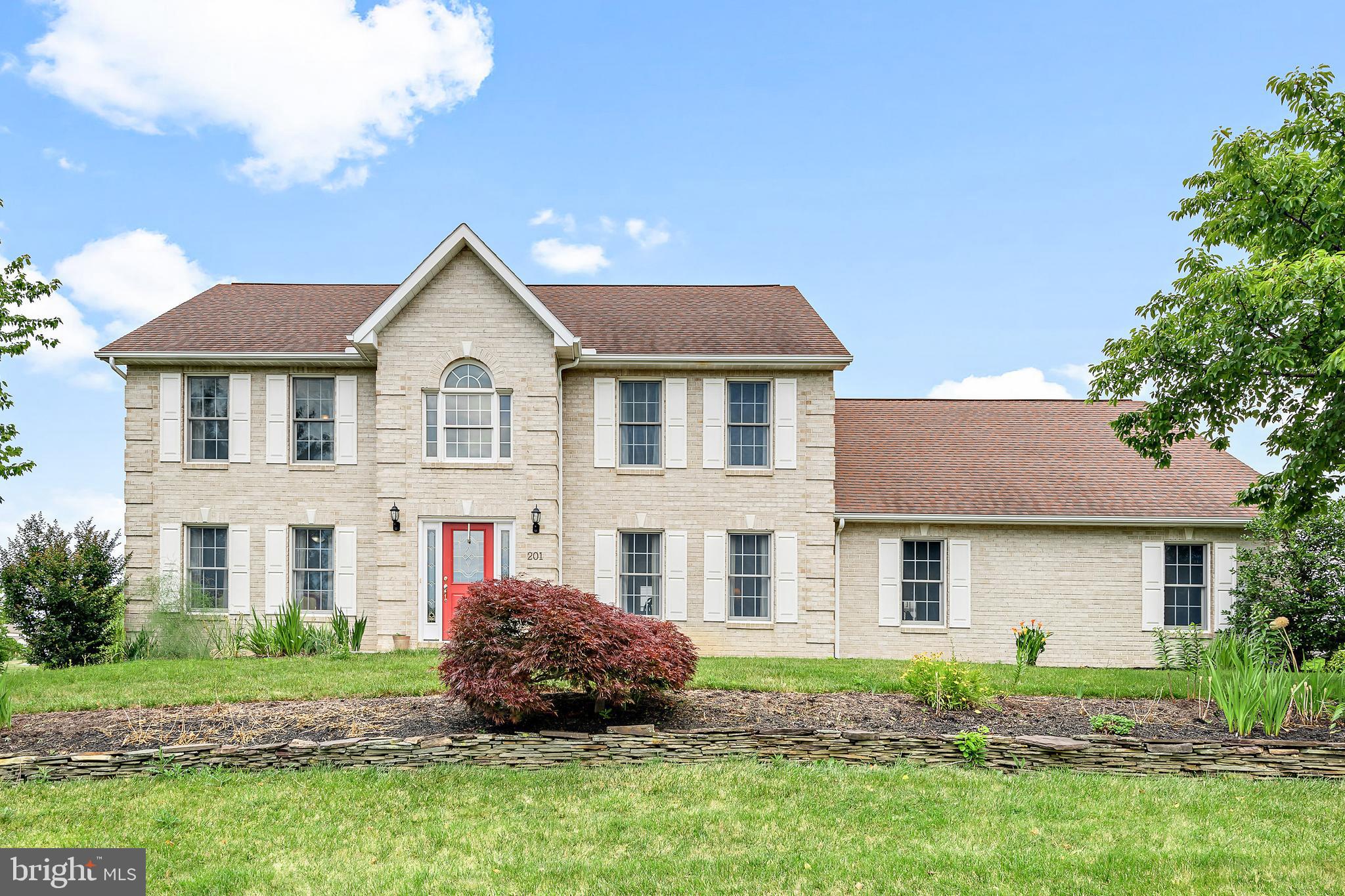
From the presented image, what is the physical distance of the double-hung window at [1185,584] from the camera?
54.3ft

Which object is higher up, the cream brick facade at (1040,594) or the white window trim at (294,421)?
the white window trim at (294,421)

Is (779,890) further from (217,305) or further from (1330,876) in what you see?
(217,305)

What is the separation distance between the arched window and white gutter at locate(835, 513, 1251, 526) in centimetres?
650

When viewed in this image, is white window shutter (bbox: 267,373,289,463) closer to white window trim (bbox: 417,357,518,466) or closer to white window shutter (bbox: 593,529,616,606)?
white window trim (bbox: 417,357,518,466)

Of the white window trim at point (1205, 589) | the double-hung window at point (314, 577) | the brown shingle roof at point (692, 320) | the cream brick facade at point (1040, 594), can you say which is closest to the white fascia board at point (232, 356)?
the double-hung window at point (314, 577)

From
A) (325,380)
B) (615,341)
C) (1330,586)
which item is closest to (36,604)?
(325,380)

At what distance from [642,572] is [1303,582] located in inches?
454

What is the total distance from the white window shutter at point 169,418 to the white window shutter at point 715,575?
10.2m

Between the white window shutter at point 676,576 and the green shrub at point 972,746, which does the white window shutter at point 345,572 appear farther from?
the green shrub at point 972,746

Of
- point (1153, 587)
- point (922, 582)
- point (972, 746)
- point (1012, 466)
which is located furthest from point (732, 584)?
point (972, 746)

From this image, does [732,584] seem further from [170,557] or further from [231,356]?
[170,557]

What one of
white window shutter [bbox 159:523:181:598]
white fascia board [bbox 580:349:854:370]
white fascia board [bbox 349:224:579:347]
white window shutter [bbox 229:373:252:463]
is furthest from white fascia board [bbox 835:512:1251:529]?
white window shutter [bbox 159:523:181:598]

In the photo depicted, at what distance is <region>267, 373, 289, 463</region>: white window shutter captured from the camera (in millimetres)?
16547

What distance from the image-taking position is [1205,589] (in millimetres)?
16547
